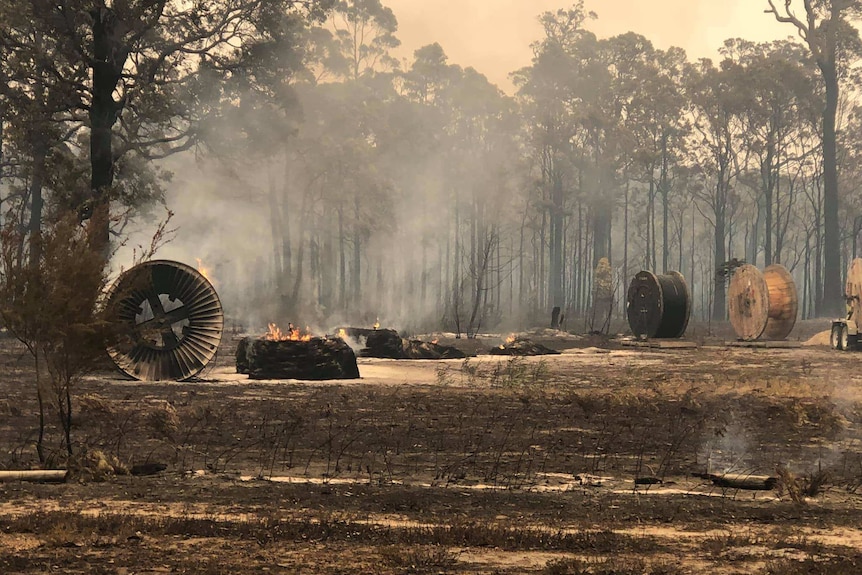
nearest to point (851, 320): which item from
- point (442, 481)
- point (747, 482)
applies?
point (747, 482)

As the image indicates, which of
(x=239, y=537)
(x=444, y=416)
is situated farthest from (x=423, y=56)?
(x=239, y=537)

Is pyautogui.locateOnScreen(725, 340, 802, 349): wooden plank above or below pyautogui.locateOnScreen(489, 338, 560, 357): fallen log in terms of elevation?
above

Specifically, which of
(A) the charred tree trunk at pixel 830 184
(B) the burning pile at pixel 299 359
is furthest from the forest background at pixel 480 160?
(B) the burning pile at pixel 299 359

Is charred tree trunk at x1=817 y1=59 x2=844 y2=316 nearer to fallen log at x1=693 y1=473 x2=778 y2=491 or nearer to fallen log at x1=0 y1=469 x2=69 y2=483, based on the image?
fallen log at x1=693 y1=473 x2=778 y2=491

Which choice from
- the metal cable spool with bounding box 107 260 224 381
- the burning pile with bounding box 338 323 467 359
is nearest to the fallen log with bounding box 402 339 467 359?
the burning pile with bounding box 338 323 467 359

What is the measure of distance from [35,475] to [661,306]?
30.7m

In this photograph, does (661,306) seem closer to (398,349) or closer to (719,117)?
(398,349)

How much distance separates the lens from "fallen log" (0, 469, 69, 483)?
10380 mm

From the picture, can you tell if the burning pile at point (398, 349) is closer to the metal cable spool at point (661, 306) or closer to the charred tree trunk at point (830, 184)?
the metal cable spool at point (661, 306)

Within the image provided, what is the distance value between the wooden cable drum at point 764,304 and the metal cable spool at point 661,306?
2.09 metres

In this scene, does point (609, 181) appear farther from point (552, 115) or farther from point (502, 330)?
point (502, 330)

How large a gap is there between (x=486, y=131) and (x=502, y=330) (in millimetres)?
36811

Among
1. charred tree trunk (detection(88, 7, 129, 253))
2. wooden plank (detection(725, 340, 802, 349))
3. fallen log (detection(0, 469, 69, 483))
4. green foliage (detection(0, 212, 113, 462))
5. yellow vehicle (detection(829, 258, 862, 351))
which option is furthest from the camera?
wooden plank (detection(725, 340, 802, 349))

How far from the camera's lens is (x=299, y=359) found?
2319cm
